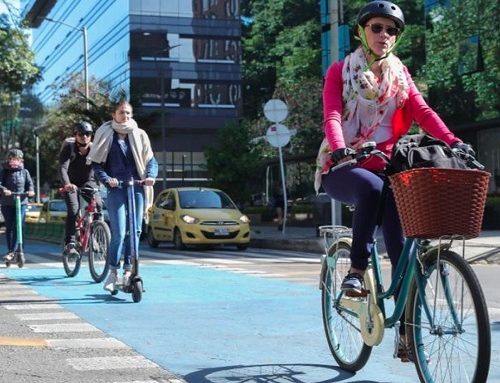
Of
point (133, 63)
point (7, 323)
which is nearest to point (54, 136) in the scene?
point (133, 63)

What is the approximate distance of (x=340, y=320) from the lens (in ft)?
15.5

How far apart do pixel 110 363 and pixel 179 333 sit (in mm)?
1105

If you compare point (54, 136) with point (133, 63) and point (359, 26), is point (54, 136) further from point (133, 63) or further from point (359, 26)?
point (359, 26)

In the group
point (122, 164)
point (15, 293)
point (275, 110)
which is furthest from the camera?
point (275, 110)

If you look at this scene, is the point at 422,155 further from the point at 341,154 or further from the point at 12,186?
the point at 12,186

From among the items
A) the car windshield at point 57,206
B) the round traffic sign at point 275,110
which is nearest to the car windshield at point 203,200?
the round traffic sign at point 275,110

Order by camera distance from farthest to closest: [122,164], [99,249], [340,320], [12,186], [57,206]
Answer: [57,206], [12,186], [99,249], [122,164], [340,320]

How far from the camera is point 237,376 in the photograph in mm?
4492

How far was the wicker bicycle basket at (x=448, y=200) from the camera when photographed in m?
3.35

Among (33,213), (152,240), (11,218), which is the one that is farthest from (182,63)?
(11,218)

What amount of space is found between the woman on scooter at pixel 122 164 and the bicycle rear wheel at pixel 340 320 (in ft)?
10.1

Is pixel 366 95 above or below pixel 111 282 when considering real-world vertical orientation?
above

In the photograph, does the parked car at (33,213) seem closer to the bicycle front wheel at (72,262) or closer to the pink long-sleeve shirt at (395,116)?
the bicycle front wheel at (72,262)

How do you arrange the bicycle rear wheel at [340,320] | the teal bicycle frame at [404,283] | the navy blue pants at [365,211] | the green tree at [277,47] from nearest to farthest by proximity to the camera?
the teal bicycle frame at [404,283], the navy blue pants at [365,211], the bicycle rear wheel at [340,320], the green tree at [277,47]
